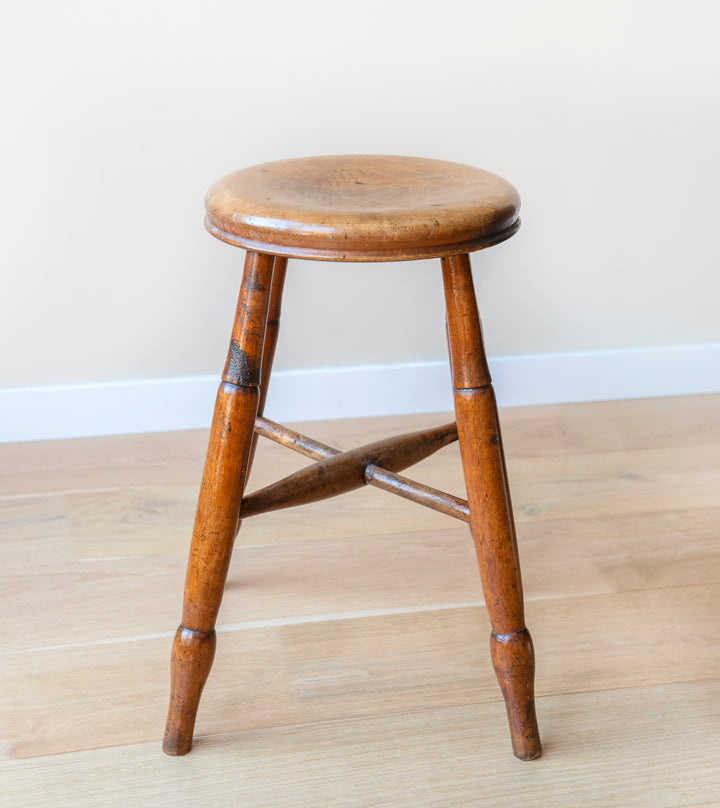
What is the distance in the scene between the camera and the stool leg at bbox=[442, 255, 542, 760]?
33.5 inches

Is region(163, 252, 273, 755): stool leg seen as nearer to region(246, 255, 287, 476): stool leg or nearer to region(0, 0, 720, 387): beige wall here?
region(246, 255, 287, 476): stool leg

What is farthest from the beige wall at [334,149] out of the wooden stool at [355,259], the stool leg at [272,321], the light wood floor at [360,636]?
the wooden stool at [355,259]

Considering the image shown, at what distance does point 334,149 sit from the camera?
1.45 m

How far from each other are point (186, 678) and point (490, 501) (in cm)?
34

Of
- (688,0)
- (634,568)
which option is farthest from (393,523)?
(688,0)

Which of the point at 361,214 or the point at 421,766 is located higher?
the point at 361,214

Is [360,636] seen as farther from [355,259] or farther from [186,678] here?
[355,259]

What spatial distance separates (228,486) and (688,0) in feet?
3.71

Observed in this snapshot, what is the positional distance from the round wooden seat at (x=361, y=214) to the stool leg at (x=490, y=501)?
0.05m

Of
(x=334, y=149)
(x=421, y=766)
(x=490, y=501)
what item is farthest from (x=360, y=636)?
(x=334, y=149)

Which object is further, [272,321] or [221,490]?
[272,321]

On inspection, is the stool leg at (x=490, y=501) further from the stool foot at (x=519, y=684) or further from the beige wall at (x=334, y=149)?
the beige wall at (x=334, y=149)

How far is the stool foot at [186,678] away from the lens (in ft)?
2.94

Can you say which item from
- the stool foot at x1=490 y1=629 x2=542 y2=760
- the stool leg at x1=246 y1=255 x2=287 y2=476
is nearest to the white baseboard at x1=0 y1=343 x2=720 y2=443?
the stool leg at x1=246 y1=255 x2=287 y2=476
